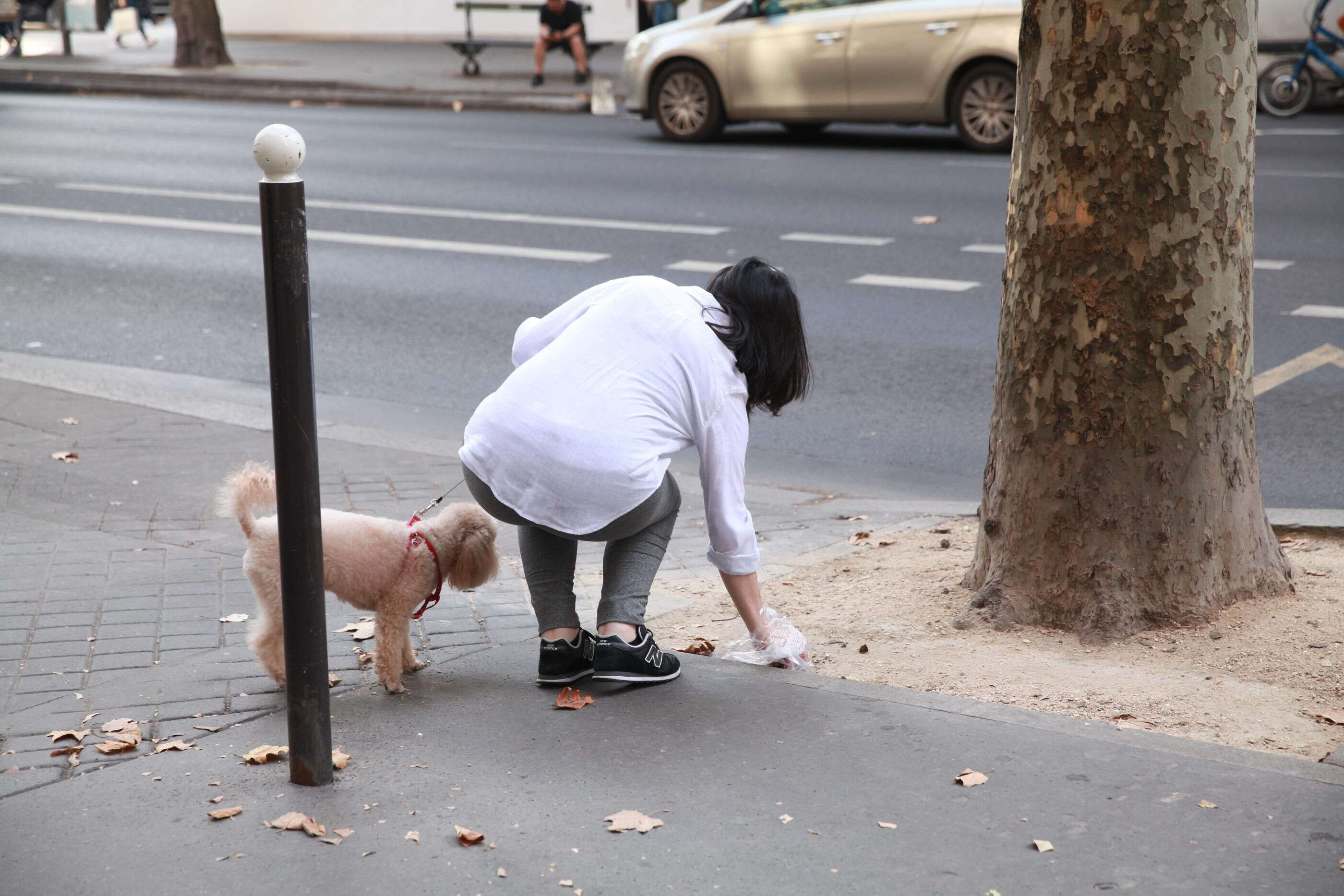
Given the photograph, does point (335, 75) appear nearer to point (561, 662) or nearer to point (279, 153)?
point (561, 662)

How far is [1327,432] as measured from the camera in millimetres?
6406

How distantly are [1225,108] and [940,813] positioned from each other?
7.21ft

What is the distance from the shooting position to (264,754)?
3.29 m

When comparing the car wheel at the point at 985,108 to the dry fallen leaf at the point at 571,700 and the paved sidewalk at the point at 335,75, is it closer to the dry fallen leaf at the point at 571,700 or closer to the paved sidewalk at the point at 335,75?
the paved sidewalk at the point at 335,75

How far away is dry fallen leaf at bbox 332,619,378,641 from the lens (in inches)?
166

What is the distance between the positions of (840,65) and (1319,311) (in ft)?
24.7

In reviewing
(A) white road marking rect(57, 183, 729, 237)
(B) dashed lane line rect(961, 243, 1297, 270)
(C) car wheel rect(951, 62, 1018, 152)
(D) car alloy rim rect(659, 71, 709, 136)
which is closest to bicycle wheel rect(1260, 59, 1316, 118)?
(C) car wheel rect(951, 62, 1018, 152)

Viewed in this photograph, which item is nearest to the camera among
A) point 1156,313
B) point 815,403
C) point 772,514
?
point 1156,313

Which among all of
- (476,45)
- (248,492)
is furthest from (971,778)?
(476,45)

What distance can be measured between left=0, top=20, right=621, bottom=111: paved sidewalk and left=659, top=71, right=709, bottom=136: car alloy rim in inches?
171

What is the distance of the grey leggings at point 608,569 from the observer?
3.79 metres

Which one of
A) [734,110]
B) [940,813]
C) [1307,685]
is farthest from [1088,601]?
[734,110]

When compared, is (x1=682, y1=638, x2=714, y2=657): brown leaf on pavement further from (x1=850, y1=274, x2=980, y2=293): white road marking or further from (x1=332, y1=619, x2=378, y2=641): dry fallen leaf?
(x1=850, y1=274, x2=980, y2=293): white road marking

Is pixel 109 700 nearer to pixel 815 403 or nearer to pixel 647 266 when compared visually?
pixel 815 403
